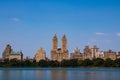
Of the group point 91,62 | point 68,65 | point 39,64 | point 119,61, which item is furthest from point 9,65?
point 119,61

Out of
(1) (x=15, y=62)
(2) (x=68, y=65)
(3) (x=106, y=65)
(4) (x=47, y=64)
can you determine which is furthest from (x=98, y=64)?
(1) (x=15, y=62)

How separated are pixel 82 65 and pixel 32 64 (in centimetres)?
2688

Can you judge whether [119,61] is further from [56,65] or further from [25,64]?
[25,64]

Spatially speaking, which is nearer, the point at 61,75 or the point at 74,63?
the point at 61,75

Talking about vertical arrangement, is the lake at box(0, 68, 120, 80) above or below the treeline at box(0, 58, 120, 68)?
below

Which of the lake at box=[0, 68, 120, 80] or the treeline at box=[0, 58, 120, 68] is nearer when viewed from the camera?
the lake at box=[0, 68, 120, 80]

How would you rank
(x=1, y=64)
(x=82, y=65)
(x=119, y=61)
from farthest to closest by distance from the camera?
(x=1, y=64) < (x=82, y=65) < (x=119, y=61)

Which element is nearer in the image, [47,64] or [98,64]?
[98,64]

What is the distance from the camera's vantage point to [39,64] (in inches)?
6280

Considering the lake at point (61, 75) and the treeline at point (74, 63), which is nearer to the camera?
the lake at point (61, 75)

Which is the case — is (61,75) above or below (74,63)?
below

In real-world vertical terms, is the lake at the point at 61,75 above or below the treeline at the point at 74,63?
below

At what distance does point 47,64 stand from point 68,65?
1099cm

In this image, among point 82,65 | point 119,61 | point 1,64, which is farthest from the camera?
point 1,64
